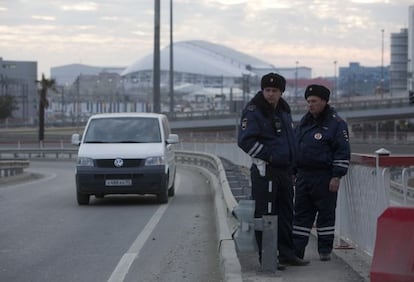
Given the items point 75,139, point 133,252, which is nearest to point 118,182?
point 75,139

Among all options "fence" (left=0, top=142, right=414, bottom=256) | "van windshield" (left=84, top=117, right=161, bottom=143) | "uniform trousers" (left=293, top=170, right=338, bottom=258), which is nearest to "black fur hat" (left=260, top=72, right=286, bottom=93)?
"uniform trousers" (left=293, top=170, right=338, bottom=258)

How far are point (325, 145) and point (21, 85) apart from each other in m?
129

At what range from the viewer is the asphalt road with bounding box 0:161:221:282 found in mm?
9297

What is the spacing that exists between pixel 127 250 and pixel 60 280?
2167mm

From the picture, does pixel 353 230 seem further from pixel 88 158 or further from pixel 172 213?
pixel 88 158

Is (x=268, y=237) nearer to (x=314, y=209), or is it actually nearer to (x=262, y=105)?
(x=314, y=209)

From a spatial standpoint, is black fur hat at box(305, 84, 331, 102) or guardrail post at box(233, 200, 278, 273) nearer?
guardrail post at box(233, 200, 278, 273)

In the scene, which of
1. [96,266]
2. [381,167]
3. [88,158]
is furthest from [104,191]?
[381,167]

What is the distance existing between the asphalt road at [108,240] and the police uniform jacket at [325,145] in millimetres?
1817

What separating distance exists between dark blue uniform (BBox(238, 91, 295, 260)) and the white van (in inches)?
356

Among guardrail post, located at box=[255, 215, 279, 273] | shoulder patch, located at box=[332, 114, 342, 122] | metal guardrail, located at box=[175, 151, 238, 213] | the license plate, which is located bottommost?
metal guardrail, located at box=[175, 151, 238, 213]

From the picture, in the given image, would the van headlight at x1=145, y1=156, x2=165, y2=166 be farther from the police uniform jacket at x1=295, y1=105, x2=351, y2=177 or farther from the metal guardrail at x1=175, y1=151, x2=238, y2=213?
the police uniform jacket at x1=295, y1=105, x2=351, y2=177

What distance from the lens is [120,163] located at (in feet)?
54.6

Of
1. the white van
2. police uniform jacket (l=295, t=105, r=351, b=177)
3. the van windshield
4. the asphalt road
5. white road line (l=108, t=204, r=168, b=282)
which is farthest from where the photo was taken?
the van windshield
